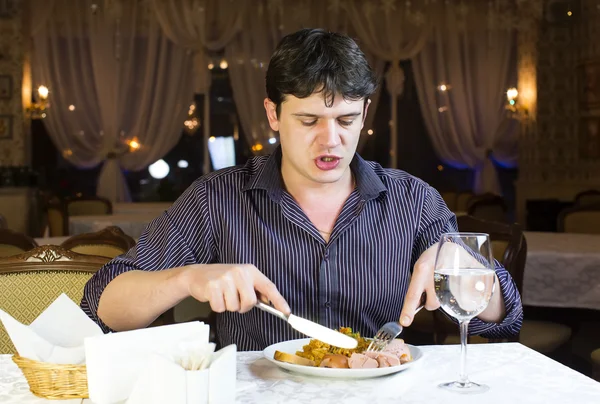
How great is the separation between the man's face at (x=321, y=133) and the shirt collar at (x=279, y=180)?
0.58ft

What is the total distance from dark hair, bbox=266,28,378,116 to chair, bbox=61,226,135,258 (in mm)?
1779

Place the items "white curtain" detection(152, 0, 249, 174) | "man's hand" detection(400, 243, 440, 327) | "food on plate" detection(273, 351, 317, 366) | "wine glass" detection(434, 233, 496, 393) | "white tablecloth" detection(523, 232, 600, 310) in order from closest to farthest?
"wine glass" detection(434, 233, 496, 393), "food on plate" detection(273, 351, 317, 366), "man's hand" detection(400, 243, 440, 327), "white tablecloth" detection(523, 232, 600, 310), "white curtain" detection(152, 0, 249, 174)

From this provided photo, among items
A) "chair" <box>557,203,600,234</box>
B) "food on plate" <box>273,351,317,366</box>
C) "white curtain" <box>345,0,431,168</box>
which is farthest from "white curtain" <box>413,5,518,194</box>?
"food on plate" <box>273,351,317,366</box>

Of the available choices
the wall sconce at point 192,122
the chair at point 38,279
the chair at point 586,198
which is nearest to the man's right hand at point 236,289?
the chair at point 38,279

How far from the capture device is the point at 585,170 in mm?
10352

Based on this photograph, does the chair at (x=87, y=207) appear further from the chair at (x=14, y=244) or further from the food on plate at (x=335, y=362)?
the food on plate at (x=335, y=362)

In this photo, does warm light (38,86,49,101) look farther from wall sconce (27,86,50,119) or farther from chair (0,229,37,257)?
chair (0,229,37,257)

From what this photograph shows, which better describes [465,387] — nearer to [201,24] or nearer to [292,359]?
[292,359]

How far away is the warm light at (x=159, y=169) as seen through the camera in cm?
1099

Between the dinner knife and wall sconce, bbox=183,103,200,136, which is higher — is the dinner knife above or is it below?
below

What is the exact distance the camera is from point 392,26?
11156 mm

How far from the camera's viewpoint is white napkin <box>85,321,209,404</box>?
1343 mm

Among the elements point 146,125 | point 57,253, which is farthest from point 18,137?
point 57,253

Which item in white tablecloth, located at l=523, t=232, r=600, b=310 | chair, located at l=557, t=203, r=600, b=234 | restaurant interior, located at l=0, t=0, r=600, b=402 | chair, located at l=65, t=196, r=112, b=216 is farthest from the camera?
restaurant interior, located at l=0, t=0, r=600, b=402
